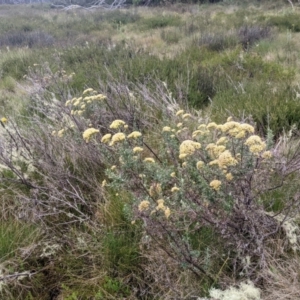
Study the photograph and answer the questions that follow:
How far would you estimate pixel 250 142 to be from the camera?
144cm

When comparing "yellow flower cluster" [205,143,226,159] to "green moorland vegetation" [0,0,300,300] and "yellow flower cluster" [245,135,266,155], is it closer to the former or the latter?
"green moorland vegetation" [0,0,300,300]

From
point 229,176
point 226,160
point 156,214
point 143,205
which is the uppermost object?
point 226,160

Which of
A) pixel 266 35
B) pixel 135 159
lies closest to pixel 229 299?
pixel 135 159

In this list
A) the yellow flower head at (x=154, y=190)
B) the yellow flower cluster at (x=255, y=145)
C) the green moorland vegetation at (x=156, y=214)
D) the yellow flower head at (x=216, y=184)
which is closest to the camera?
the yellow flower cluster at (x=255, y=145)

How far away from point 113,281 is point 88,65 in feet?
14.4

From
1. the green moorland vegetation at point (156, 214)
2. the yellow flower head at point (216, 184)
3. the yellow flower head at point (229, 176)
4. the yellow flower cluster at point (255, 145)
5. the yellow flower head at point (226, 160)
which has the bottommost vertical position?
the green moorland vegetation at point (156, 214)

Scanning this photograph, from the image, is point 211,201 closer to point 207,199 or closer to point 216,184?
point 207,199

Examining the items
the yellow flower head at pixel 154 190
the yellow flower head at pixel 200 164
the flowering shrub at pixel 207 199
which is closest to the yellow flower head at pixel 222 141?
the flowering shrub at pixel 207 199

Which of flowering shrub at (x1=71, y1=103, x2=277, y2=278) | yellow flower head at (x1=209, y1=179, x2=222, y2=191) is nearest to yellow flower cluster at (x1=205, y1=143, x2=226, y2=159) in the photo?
flowering shrub at (x1=71, y1=103, x2=277, y2=278)

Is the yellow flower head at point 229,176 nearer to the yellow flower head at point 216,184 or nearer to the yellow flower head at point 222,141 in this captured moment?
the yellow flower head at point 216,184

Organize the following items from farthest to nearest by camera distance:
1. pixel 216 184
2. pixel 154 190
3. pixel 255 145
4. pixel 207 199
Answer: pixel 154 190 < pixel 207 199 < pixel 216 184 < pixel 255 145

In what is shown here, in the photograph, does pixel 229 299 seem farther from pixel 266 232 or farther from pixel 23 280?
pixel 23 280

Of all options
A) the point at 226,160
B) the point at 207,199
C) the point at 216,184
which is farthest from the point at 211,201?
the point at 226,160

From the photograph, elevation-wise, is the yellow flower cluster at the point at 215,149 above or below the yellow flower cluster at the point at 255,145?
below
